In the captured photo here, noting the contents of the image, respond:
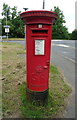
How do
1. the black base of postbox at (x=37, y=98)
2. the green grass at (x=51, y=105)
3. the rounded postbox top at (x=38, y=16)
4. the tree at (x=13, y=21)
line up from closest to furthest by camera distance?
1. the rounded postbox top at (x=38, y=16)
2. the green grass at (x=51, y=105)
3. the black base of postbox at (x=37, y=98)
4. the tree at (x=13, y=21)

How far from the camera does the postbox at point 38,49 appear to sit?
2.64 m

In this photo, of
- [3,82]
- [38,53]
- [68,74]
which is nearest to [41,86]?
[38,53]

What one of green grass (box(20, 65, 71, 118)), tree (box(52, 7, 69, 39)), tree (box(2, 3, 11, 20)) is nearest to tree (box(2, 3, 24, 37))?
tree (box(2, 3, 11, 20))

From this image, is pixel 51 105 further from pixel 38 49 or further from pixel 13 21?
pixel 13 21

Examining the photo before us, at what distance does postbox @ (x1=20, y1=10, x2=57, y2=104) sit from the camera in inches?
104

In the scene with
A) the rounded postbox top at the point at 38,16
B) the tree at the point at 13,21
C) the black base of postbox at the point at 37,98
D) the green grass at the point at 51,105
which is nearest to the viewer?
the rounded postbox top at the point at 38,16

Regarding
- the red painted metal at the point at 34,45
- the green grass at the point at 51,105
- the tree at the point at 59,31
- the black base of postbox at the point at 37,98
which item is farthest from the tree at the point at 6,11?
the black base of postbox at the point at 37,98

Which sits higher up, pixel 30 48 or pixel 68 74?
pixel 30 48

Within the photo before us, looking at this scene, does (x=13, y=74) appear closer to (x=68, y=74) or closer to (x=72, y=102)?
(x=68, y=74)

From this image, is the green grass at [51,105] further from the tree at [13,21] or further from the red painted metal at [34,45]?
the tree at [13,21]

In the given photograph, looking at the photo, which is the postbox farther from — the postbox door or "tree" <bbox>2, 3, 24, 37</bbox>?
"tree" <bbox>2, 3, 24, 37</bbox>

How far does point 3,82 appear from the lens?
4.20 m

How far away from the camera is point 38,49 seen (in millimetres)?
2789

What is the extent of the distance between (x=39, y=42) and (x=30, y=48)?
0.68ft
